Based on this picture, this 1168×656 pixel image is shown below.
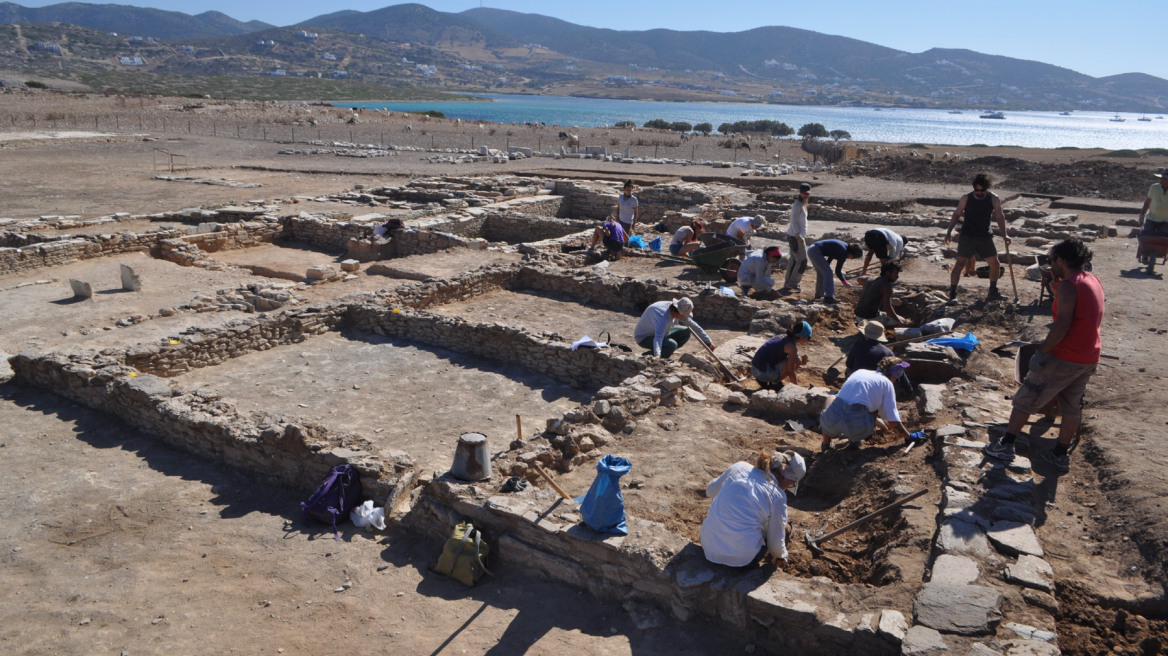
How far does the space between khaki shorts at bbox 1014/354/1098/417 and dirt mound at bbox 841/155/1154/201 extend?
22.4 meters

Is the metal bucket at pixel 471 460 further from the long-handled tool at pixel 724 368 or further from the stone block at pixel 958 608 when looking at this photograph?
the long-handled tool at pixel 724 368

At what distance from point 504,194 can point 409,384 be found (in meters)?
15.0

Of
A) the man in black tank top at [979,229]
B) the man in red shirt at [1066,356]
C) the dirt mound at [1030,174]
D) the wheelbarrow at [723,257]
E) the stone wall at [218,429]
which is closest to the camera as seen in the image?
the man in red shirt at [1066,356]

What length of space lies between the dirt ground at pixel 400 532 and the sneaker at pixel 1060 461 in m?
0.10

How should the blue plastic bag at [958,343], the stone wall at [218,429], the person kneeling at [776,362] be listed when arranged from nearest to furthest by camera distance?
the stone wall at [218,429] → the person kneeling at [776,362] → the blue plastic bag at [958,343]

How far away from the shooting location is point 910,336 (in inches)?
396

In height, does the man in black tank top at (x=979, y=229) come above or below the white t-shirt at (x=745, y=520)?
above

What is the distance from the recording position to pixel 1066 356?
591 centimetres

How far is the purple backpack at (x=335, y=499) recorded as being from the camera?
673 cm

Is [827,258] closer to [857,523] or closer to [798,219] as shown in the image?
[798,219]

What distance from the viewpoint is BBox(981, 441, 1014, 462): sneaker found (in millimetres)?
6129

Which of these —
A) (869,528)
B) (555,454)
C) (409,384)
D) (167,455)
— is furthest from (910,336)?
(167,455)

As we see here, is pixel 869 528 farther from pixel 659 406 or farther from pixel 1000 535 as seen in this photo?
pixel 659 406

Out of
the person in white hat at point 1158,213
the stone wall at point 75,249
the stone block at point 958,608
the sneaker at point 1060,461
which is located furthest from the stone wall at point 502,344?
the person in white hat at point 1158,213
